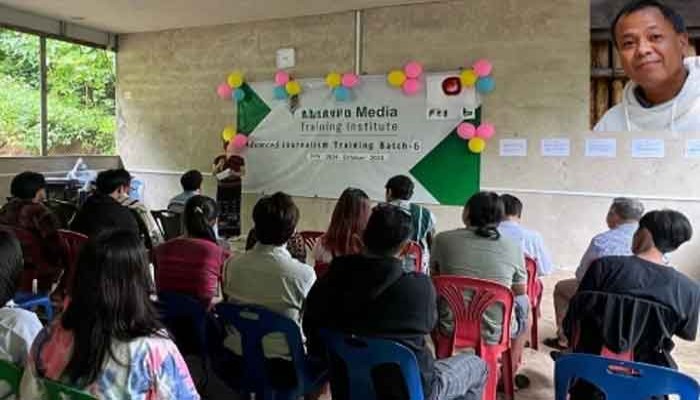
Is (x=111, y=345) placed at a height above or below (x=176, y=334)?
above

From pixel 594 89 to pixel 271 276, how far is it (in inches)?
172

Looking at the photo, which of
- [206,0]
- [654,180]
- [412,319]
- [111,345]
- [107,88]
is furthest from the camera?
[107,88]

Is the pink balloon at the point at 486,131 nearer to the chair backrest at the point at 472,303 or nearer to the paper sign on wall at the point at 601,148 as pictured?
the paper sign on wall at the point at 601,148

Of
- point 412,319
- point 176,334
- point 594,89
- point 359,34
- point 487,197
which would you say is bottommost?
point 176,334

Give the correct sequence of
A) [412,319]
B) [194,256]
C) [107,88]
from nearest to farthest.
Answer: [412,319] → [194,256] → [107,88]

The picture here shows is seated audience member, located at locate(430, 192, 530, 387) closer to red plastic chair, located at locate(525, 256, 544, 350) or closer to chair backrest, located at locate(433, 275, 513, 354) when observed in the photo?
chair backrest, located at locate(433, 275, 513, 354)

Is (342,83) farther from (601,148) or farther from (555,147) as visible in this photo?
(601,148)

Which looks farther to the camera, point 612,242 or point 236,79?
point 236,79

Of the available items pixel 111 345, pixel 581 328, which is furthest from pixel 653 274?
pixel 111 345

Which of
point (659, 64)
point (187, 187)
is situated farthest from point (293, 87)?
point (659, 64)

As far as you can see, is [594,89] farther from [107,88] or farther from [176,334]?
[107,88]

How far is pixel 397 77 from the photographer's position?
21.2ft

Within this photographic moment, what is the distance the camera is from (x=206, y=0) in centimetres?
643

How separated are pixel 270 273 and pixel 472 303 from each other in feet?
3.08
